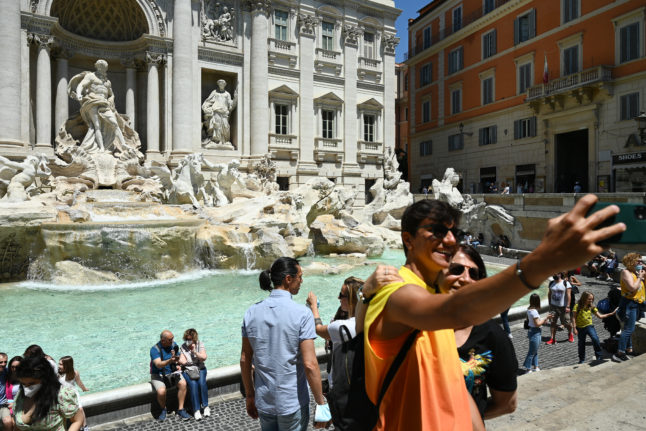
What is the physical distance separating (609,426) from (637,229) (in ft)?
8.36

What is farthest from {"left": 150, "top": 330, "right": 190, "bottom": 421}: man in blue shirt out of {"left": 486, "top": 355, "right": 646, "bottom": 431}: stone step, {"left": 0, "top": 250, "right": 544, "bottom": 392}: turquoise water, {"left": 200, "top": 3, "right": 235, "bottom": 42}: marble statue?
{"left": 200, "top": 3, "right": 235, "bottom": 42}: marble statue

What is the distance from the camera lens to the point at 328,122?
23.0m

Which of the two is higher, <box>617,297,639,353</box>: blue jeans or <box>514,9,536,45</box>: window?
<box>514,9,536,45</box>: window

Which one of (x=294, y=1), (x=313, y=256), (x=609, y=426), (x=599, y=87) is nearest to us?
(x=609, y=426)

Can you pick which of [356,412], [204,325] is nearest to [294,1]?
[204,325]

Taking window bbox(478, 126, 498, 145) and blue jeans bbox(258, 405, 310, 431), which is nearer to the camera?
blue jeans bbox(258, 405, 310, 431)

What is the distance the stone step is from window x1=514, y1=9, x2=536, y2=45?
2030 cm

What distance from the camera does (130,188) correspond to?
1528 cm

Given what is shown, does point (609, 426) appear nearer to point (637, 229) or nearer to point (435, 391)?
point (435, 391)

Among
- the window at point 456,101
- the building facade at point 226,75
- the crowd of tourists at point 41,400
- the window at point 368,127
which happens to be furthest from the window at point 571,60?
the crowd of tourists at point 41,400

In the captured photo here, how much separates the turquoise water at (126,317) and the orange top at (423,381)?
4196 mm

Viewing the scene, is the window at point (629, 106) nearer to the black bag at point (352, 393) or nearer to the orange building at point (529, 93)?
the orange building at point (529, 93)

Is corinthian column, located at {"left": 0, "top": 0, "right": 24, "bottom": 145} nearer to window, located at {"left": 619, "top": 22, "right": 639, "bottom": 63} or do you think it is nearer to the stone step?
the stone step

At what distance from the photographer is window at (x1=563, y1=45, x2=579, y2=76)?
1891cm
